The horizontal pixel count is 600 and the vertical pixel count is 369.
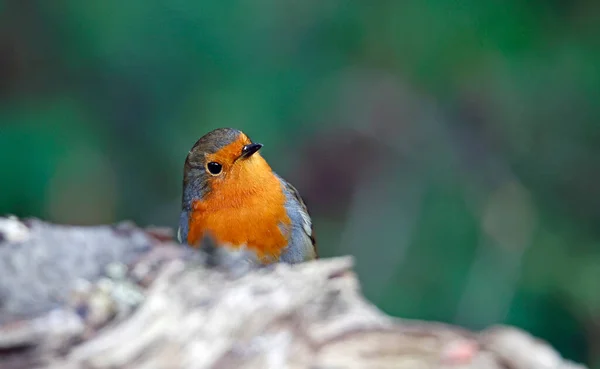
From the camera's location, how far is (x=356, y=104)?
2469 millimetres

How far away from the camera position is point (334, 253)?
2264mm

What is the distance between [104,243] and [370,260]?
4.83 feet

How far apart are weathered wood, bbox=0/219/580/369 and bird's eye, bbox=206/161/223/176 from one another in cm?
78

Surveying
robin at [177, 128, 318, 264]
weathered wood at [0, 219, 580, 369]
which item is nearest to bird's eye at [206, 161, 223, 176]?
robin at [177, 128, 318, 264]

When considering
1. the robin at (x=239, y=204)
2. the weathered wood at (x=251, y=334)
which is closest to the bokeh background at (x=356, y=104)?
the robin at (x=239, y=204)

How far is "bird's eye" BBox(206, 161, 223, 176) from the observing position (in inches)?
61.1

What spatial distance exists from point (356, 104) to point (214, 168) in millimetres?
1008

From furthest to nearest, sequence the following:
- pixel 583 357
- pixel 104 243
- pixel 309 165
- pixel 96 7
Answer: pixel 309 165 → pixel 96 7 → pixel 583 357 → pixel 104 243

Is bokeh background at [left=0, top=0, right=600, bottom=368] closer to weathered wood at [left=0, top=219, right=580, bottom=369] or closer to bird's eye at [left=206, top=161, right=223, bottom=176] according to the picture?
bird's eye at [left=206, top=161, right=223, bottom=176]

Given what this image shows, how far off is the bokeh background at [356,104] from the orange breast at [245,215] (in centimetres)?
67

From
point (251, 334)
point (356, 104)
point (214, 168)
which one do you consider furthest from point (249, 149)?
point (356, 104)

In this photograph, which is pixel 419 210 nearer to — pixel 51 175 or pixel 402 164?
pixel 402 164

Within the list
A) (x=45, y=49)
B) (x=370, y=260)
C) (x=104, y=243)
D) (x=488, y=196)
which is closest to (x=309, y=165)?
(x=370, y=260)

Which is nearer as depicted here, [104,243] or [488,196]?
[104,243]
